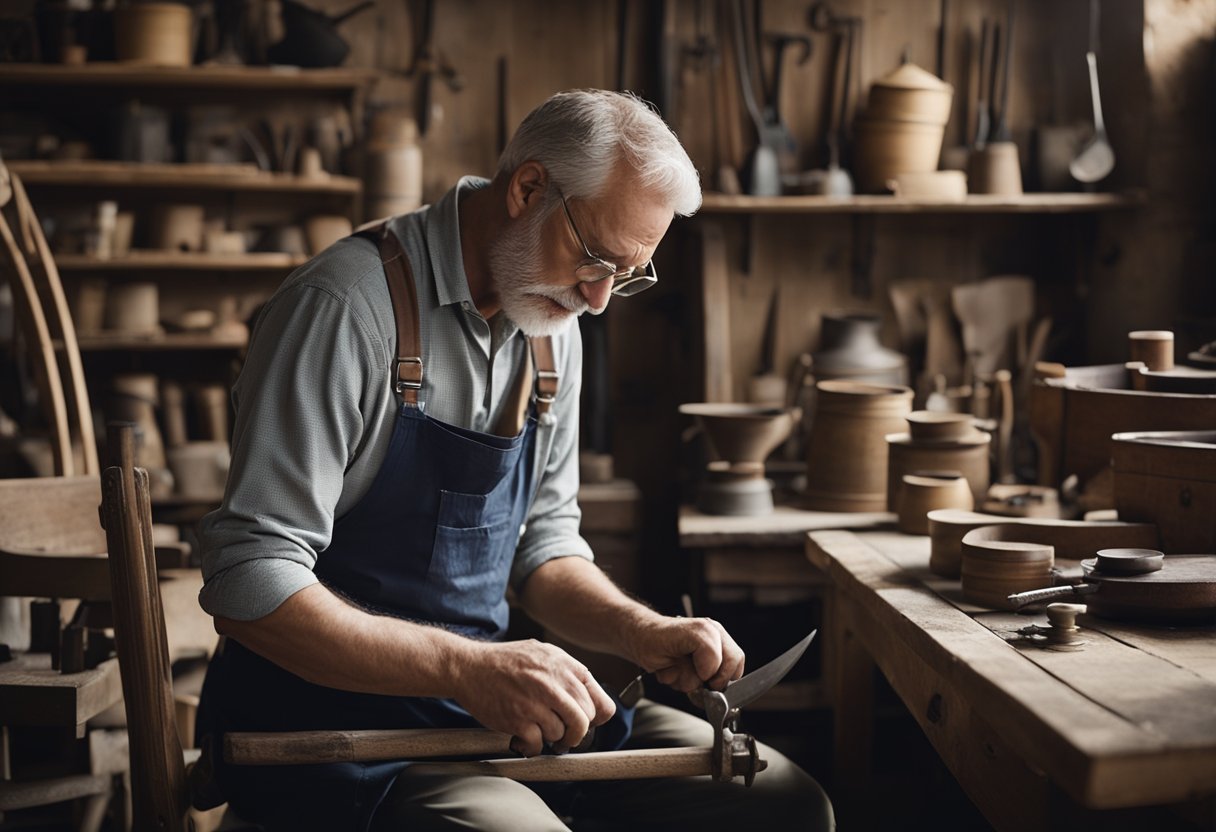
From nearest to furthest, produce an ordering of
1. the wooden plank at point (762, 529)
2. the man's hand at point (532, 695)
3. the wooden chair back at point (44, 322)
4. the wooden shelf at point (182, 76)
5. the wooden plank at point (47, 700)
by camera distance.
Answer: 1. the man's hand at point (532, 695)
2. the wooden plank at point (47, 700)
3. the wooden chair back at point (44, 322)
4. the wooden plank at point (762, 529)
5. the wooden shelf at point (182, 76)

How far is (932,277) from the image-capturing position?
4617mm

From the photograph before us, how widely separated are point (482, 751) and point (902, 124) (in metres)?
3.00

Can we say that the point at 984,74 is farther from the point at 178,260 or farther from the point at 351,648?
the point at 351,648

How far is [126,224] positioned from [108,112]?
1.32ft

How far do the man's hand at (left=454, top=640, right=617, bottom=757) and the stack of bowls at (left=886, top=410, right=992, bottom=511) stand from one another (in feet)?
4.41

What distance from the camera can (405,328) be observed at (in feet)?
6.90

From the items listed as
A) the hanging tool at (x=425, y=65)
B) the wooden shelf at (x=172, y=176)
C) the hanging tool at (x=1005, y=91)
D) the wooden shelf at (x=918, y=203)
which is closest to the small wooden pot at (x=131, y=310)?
the wooden shelf at (x=172, y=176)

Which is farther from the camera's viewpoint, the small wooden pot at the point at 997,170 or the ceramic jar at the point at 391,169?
the ceramic jar at the point at 391,169

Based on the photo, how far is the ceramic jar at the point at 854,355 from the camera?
4113 mm

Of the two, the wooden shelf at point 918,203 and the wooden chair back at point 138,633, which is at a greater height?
the wooden shelf at point 918,203

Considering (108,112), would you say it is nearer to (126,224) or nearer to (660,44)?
(126,224)

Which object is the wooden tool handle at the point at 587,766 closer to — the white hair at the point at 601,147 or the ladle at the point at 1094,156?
the white hair at the point at 601,147

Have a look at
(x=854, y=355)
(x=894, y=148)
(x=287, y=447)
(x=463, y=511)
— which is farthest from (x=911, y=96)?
(x=287, y=447)

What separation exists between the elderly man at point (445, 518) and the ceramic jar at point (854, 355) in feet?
→ 6.15
